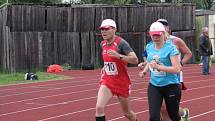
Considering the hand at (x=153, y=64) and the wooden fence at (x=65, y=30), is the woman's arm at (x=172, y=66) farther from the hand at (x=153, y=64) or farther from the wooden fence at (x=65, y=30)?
the wooden fence at (x=65, y=30)

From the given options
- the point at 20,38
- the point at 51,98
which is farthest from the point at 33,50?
the point at 51,98

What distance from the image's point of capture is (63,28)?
96.7ft

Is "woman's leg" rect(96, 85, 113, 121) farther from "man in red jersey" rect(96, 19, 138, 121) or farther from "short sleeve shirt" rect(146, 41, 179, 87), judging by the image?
"short sleeve shirt" rect(146, 41, 179, 87)

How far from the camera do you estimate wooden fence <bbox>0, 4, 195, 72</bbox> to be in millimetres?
27797

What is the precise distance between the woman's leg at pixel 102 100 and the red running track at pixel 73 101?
2.24 meters

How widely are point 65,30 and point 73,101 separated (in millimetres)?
15927

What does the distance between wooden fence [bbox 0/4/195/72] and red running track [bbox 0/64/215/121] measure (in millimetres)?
8221

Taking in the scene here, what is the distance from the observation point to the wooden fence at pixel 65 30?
27797 mm

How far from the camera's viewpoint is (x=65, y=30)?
96.9 feet

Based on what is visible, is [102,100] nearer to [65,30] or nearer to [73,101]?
[73,101]

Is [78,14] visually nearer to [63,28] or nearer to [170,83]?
[63,28]

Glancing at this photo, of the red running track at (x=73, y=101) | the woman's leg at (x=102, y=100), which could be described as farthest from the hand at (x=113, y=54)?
the red running track at (x=73, y=101)

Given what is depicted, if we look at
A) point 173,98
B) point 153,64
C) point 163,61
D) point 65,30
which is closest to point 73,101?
point 173,98

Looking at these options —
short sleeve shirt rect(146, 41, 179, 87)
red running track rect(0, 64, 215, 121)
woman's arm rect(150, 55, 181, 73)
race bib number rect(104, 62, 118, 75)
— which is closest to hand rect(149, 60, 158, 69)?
woman's arm rect(150, 55, 181, 73)
